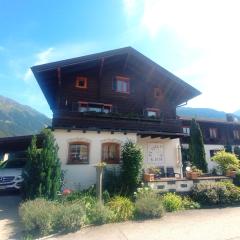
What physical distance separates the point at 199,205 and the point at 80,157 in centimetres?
760

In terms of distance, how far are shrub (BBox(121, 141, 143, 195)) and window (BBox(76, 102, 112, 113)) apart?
432 centimetres

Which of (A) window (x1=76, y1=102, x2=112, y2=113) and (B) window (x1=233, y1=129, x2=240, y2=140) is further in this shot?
(B) window (x1=233, y1=129, x2=240, y2=140)

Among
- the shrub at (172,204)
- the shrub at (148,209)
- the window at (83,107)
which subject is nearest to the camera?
the shrub at (148,209)

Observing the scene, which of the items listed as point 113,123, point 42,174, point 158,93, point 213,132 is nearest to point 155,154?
point 113,123

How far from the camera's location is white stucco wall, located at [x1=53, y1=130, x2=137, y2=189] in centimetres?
1492

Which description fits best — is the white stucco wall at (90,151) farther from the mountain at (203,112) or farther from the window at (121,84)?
the mountain at (203,112)

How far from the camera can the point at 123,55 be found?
1930cm

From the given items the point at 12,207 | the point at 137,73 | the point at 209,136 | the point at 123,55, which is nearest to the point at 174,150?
the point at 137,73

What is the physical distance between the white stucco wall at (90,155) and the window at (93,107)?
2.56 meters

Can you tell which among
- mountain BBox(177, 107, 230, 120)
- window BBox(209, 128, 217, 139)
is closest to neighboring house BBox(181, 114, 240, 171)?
window BBox(209, 128, 217, 139)

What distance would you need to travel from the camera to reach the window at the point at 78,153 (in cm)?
1532

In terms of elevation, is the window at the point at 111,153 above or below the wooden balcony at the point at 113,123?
below

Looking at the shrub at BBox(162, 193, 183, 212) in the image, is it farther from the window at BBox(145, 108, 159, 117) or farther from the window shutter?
the window shutter

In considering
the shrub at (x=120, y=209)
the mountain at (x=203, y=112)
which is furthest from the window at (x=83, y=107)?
the mountain at (x=203, y=112)
